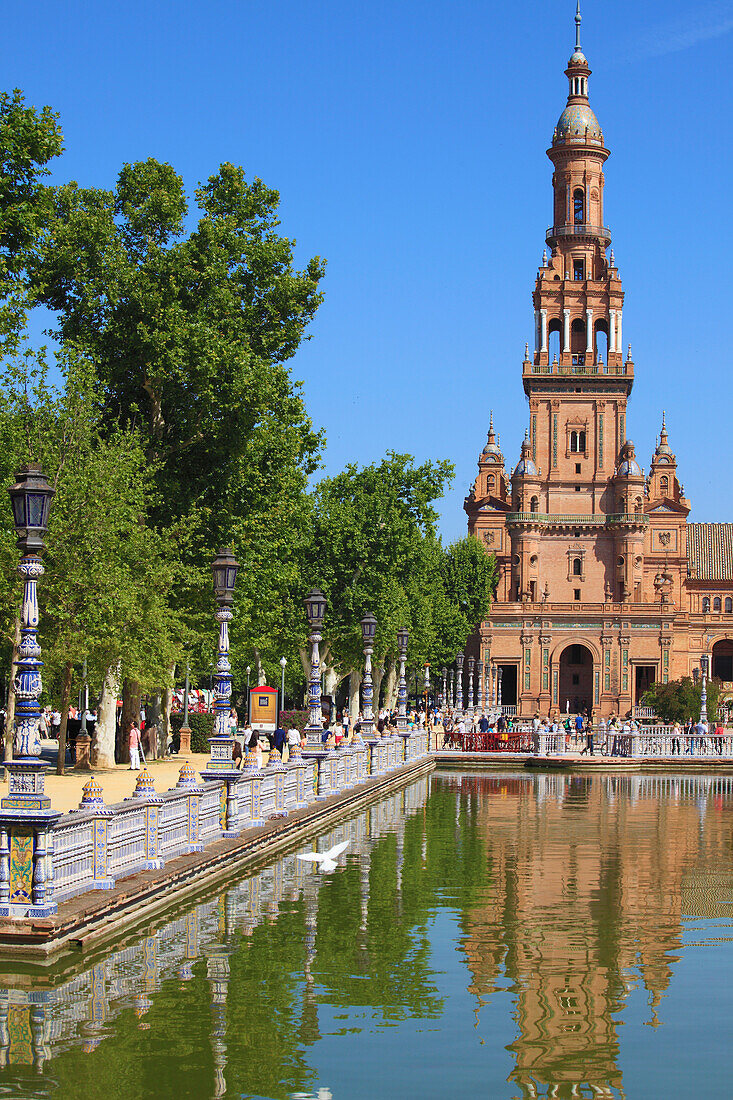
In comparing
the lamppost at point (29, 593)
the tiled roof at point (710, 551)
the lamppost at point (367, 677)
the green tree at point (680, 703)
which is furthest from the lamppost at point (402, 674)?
the tiled roof at point (710, 551)

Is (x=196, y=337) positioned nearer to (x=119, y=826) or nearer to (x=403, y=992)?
(x=119, y=826)

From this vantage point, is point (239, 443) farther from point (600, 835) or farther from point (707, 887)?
point (707, 887)

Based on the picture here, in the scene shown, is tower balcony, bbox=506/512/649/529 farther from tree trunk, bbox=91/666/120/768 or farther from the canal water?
the canal water

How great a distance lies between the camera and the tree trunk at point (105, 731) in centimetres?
3812

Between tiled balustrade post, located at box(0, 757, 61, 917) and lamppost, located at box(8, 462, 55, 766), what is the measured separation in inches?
15.1

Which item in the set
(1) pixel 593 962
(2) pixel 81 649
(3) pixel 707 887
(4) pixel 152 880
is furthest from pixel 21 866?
(2) pixel 81 649

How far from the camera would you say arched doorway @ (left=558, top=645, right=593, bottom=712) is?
109500mm

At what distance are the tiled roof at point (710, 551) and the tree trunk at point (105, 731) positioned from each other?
96.7m

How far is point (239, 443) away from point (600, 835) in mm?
17280

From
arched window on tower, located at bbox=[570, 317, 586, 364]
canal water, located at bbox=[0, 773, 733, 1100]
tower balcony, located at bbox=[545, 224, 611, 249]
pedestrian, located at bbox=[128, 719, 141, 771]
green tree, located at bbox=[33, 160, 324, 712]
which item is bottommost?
canal water, located at bbox=[0, 773, 733, 1100]

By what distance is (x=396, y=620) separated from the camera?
67062 mm

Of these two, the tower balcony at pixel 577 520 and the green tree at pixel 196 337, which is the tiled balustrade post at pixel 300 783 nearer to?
the green tree at pixel 196 337

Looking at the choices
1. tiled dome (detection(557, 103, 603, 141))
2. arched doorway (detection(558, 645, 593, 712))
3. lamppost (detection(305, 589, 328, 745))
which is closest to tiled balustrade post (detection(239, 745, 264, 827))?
lamppost (detection(305, 589, 328, 745))

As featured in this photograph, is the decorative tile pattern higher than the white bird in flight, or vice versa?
the decorative tile pattern
